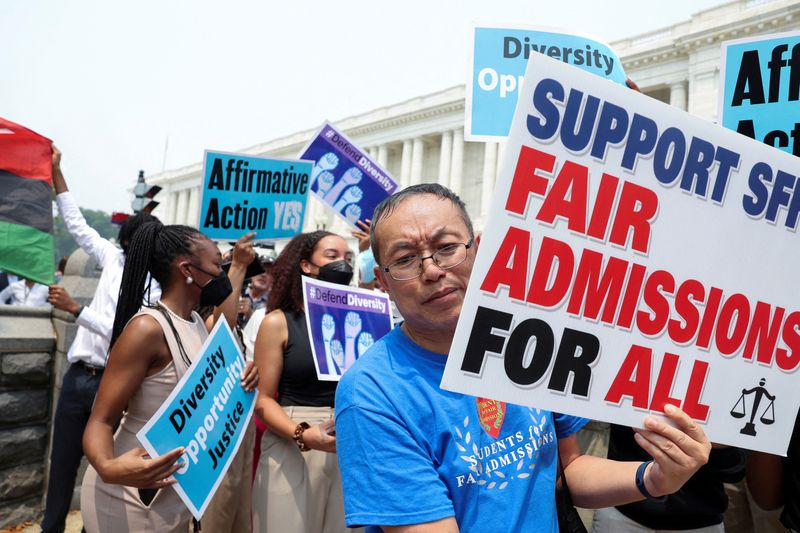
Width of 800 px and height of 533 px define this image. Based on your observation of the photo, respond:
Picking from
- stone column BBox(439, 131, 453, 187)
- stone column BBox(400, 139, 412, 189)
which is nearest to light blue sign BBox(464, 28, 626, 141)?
stone column BBox(439, 131, 453, 187)

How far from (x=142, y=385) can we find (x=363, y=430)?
147 centimetres

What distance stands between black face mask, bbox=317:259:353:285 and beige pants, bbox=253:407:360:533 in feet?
2.74

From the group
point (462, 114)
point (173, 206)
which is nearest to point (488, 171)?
point (462, 114)

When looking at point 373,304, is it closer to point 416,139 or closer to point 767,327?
point 767,327

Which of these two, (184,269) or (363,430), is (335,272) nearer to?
Answer: (184,269)

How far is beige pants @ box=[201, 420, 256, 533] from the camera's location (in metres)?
3.31

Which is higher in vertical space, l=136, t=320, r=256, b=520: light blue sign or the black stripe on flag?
the black stripe on flag

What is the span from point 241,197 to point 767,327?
3.94 meters

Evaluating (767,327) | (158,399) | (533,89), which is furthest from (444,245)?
(158,399)

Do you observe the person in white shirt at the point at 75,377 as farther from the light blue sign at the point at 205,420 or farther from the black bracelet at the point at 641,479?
the black bracelet at the point at 641,479

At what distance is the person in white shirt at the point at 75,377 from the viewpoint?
11.4 feet

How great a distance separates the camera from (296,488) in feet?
9.37

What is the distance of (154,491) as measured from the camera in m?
2.31

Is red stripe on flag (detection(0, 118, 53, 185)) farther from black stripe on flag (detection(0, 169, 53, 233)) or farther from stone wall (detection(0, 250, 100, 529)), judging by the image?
stone wall (detection(0, 250, 100, 529))
